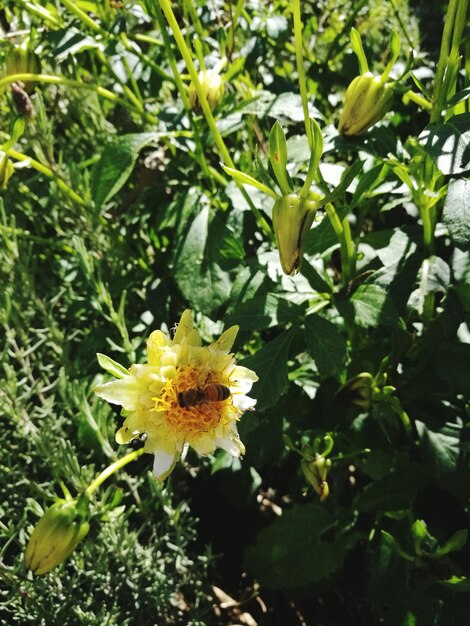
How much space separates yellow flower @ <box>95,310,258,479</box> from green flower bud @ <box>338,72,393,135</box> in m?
0.32

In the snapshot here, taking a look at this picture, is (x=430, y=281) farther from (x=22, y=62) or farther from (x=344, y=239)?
(x=22, y=62)

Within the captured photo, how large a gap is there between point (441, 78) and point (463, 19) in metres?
0.06

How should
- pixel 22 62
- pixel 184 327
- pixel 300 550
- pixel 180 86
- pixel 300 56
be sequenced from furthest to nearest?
1. pixel 300 550
2. pixel 22 62
3. pixel 180 86
4. pixel 184 327
5. pixel 300 56

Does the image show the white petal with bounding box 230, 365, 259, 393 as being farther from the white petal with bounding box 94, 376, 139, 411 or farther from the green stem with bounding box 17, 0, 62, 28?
the green stem with bounding box 17, 0, 62, 28

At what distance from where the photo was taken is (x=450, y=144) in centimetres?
70

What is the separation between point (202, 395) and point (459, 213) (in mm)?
360

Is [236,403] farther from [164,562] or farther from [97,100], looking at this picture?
[97,100]

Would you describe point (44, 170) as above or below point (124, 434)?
above

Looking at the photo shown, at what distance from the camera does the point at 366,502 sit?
39.2 inches

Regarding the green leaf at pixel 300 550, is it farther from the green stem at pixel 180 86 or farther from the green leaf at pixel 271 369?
the green stem at pixel 180 86

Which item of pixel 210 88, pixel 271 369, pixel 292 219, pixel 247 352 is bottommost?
pixel 247 352

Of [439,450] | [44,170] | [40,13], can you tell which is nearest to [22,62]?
[40,13]

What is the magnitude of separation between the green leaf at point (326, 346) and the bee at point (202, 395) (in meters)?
0.15

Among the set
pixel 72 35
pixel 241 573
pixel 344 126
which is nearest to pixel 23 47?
pixel 72 35
